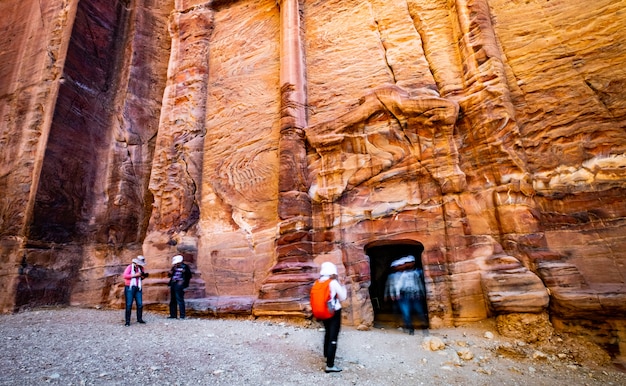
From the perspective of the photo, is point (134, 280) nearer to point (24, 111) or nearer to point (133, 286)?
point (133, 286)

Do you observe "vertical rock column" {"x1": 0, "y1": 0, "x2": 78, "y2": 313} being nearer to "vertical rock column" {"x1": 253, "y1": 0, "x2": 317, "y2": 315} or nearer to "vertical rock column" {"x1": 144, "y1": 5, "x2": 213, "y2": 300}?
"vertical rock column" {"x1": 144, "y1": 5, "x2": 213, "y2": 300}

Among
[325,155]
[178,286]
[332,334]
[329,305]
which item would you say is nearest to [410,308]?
[332,334]

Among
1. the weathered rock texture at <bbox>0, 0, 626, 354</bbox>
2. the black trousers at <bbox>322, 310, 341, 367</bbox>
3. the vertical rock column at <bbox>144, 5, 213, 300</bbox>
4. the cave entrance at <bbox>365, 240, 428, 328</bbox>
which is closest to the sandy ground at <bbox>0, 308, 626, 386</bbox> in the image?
the black trousers at <bbox>322, 310, 341, 367</bbox>

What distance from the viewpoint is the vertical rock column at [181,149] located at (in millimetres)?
8312

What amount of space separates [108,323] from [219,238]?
2.87 meters

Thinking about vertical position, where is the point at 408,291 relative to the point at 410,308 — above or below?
above

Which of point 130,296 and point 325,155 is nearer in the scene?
point 130,296

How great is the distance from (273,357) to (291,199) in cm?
383

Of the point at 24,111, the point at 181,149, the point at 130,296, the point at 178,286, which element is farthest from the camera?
the point at 24,111

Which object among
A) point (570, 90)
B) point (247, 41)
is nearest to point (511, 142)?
point (570, 90)

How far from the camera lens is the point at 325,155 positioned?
7770 mm

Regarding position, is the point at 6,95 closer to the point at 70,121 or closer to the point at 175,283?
the point at 70,121

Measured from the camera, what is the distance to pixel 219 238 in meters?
8.23

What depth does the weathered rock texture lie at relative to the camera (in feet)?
19.0
